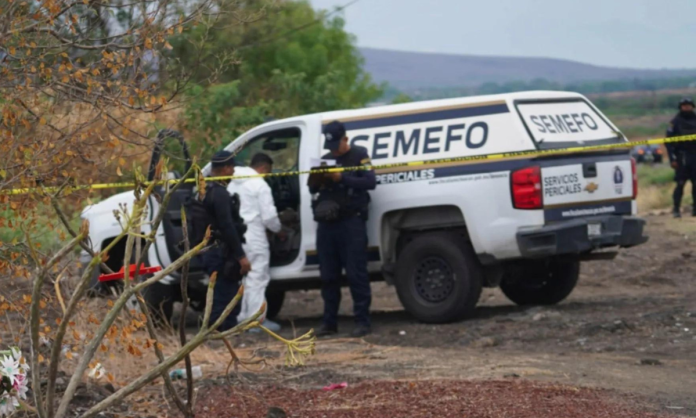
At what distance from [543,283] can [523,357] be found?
3.02 m

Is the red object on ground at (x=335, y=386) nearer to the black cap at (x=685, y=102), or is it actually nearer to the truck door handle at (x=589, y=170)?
the truck door handle at (x=589, y=170)

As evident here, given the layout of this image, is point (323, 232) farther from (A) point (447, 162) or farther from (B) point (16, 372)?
(B) point (16, 372)

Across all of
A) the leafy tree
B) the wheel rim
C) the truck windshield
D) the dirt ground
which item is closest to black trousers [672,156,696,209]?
the dirt ground

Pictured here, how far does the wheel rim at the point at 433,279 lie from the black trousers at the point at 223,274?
1.58 m

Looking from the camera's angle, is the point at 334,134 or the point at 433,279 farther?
the point at 433,279

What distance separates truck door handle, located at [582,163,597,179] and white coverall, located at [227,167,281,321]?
8.76ft

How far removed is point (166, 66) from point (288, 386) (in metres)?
2.31

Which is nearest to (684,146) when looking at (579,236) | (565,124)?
(565,124)

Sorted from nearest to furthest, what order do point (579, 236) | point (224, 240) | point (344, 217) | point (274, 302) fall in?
point (579, 236)
point (344, 217)
point (224, 240)
point (274, 302)

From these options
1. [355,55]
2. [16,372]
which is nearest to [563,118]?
[16,372]

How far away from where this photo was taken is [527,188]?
A: 9.75 meters

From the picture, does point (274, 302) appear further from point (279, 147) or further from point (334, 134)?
point (334, 134)

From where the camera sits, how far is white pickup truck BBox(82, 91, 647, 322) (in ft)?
32.3

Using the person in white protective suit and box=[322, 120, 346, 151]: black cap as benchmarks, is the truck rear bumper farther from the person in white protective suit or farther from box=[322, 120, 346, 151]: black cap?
the person in white protective suit
